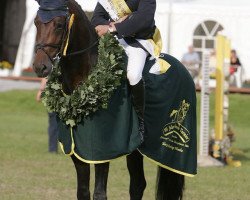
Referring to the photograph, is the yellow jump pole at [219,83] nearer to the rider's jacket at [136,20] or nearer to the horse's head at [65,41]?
the rider's jacket at [136,20]

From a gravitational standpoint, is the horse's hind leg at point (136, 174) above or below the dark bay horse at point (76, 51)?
below

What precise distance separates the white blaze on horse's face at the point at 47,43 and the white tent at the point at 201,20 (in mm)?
21524

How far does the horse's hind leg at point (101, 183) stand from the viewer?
537 centimetres

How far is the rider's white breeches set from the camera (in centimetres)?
550

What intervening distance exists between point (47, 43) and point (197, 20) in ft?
74.1

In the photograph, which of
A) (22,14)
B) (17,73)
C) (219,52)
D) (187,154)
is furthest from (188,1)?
(22,14)

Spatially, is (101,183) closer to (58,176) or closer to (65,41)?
(65,41)

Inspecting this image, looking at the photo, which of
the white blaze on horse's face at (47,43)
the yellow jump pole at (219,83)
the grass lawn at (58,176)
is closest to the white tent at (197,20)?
the grass lawn at (58,176)

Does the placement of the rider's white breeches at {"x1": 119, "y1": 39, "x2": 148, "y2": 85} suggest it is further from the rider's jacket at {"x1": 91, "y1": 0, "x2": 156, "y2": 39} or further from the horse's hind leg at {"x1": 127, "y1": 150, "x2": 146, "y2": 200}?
the horse's hind leg at {"x1": 127, "y1": 150, "x2": 146, "y2": 200}

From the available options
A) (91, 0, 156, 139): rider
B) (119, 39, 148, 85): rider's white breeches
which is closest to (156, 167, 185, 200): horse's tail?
(91, 0, 156, 139): rider

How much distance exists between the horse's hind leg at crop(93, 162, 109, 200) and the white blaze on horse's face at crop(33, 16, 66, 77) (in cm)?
100

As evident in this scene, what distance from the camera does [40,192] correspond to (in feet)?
26.9

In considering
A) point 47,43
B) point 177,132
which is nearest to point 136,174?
point 177,132

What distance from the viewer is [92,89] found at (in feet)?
17.2
